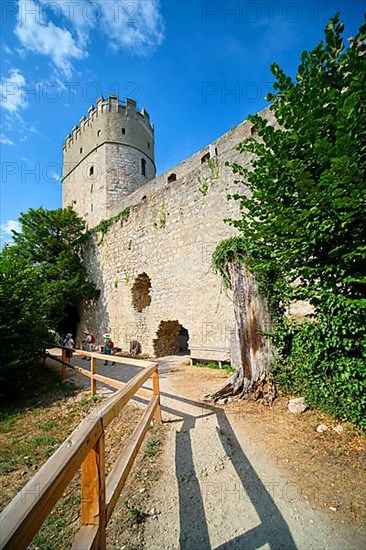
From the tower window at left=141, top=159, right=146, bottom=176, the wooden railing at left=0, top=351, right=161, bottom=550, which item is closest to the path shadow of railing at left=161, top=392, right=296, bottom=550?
the wooden railing at left=0, top=351, right=161, bottom=550

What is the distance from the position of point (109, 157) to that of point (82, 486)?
1994 cm

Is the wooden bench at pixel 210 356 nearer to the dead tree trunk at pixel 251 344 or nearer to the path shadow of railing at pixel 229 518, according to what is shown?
the dead tree trunk at pixel 251 344

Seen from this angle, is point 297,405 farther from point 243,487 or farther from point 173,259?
point 173,259

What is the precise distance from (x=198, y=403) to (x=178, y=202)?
7.22m

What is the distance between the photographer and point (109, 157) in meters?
18.2

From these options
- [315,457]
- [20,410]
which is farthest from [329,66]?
[20,410]

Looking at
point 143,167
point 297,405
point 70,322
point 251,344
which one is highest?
point 143,167

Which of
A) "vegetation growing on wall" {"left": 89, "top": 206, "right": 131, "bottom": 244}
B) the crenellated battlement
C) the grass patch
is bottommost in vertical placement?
the grass patch

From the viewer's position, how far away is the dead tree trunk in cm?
411

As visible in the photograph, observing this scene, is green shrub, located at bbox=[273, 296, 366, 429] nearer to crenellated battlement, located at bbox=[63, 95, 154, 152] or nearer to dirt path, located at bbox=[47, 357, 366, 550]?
dirt path, located at bbox=[47, 357, 366, 550]

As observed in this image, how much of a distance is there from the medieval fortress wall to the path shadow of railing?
329cm

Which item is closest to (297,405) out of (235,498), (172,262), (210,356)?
(235,498)

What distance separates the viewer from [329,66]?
3.00m

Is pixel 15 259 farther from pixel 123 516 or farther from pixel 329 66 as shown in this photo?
pixel 329 66
